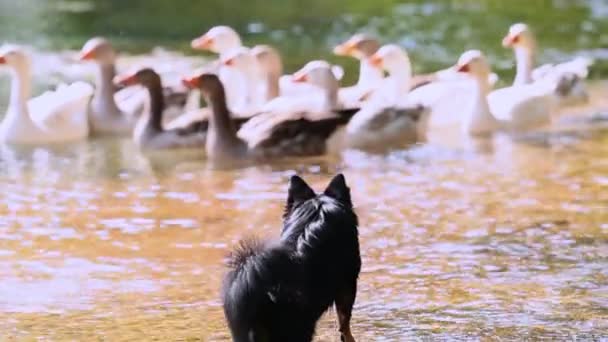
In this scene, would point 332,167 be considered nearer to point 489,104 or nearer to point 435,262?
point 489,104

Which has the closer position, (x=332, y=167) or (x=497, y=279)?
(x=497, y=279)

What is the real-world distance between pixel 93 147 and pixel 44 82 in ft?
9.11

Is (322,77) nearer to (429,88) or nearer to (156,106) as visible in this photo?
(429,88)

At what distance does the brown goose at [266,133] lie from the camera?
35.8 feet

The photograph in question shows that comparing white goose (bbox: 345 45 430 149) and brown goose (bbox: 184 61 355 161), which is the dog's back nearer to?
brown goose (bbox: 184 61 355 161)

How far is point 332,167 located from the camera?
34.6ft

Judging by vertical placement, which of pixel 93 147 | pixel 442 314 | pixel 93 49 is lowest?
pixel 442 314

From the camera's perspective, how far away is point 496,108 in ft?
40.4

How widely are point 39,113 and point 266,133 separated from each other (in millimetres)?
2177

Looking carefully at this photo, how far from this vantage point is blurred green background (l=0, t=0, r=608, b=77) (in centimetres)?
1625

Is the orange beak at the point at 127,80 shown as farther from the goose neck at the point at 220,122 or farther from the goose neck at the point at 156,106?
the goose neck at the point at 220,122

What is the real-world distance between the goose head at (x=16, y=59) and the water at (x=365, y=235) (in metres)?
0.88

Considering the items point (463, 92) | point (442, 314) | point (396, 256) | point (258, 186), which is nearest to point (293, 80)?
point (463, 92)

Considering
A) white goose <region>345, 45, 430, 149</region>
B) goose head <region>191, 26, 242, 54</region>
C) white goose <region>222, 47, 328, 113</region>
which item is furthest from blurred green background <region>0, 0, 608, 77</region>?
white goose <region>345, 45, 430, 149</region>
